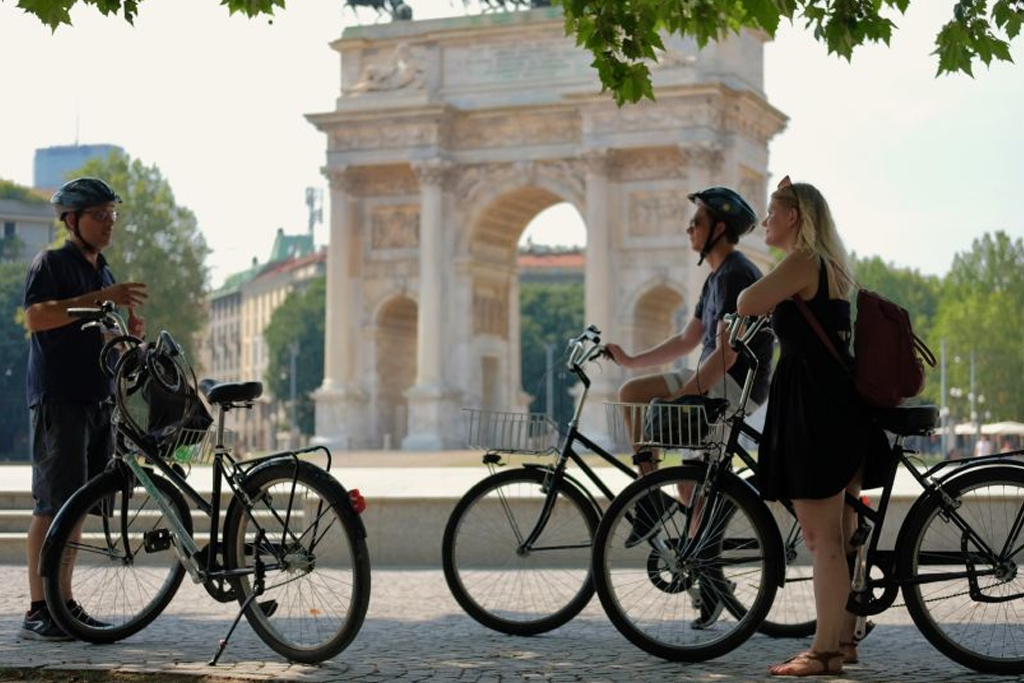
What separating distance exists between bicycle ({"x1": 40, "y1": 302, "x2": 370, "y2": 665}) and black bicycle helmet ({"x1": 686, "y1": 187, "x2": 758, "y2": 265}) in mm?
2425

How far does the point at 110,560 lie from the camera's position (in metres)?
8.46

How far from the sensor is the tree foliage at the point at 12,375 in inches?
2886

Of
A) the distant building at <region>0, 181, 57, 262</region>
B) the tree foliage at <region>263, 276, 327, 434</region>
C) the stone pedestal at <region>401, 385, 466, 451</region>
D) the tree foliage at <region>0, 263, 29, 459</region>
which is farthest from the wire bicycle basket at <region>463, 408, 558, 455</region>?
the tree foliage at <region>263, 276, 327, 434</region>

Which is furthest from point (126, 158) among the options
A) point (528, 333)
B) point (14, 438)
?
point (528, 333)

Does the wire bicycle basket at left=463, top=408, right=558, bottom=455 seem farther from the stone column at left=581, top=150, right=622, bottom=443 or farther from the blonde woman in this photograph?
the stone column at left=581, top=150, right=622, bottom=443

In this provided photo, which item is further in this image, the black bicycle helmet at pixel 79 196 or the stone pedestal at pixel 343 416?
the stone pedestal at pixel 343 416

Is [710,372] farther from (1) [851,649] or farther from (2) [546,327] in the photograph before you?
(2) [546,327]

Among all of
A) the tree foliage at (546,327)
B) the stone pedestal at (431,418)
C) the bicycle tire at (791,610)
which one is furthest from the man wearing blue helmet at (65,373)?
the tree foliage at (546,327)

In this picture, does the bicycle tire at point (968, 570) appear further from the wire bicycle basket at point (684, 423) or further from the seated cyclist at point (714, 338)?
the seated cyclist at point (714, 338)

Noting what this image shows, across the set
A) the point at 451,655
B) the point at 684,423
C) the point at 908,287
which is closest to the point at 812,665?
the point at 684,423

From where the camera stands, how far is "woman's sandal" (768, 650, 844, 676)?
7.16 metres

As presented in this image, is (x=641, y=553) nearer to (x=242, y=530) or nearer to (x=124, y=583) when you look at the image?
(x=242, y=530)

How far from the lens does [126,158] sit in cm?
6956

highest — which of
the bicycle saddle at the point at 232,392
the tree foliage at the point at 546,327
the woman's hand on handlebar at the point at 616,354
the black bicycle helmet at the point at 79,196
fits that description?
the tree foliage at the point at 546,327
